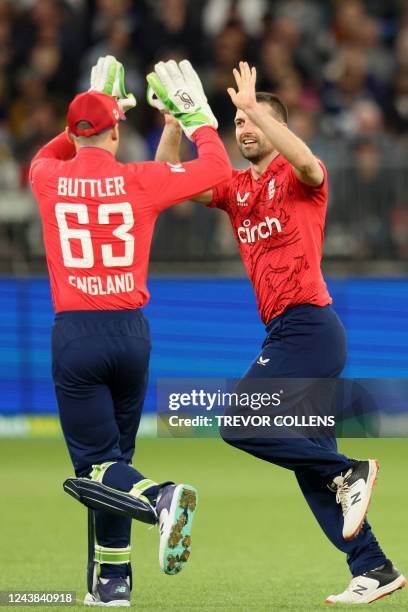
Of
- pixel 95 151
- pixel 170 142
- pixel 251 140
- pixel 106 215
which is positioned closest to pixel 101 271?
pixel 106 215

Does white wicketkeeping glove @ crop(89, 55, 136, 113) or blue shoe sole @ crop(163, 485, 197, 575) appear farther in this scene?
white wicketkeeping glove @ crop(89, 55, 136, 113)

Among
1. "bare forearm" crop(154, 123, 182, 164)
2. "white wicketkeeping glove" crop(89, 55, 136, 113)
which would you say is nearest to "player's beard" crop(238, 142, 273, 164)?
"bare forearm" crop(154, 123, 182, 164)

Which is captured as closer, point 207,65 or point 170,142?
point 170,142

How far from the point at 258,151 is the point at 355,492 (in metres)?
1.95

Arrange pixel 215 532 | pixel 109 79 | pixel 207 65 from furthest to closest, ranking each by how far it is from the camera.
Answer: pixel 207 65 → pixel 215 532 → pixel 109 79

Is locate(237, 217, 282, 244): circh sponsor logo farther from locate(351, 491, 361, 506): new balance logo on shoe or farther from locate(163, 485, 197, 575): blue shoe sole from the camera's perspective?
locate(163, 485, 197, 575): blue shoe sole

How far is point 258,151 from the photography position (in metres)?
7.87

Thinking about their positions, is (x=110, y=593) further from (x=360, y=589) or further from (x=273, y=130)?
(x=273, y=130)

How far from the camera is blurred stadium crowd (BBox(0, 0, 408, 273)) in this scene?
14.9m

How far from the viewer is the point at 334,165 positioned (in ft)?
47.5

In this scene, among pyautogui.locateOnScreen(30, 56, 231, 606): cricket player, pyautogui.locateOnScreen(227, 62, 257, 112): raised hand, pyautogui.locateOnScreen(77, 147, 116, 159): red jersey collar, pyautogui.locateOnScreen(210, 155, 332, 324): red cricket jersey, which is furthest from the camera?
pyautogui.locateOnScreen(210, 155, 332, 324): red cricket jersey

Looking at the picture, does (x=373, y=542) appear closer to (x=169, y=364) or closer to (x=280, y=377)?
(x=280, y=377)

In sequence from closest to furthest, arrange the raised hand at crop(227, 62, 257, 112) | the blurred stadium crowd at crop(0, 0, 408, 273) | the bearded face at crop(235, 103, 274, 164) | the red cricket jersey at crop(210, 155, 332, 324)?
the raised hand at crop(227, 62, 257, 112)
the red cricket jersey at crop(210, 155, 332, 324)
the bearded face at crop(235, 103, 274, 164)
the blurred stadium crowd at crop(0, 0, 408, 273)

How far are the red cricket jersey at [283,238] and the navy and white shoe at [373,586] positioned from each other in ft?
4.80
